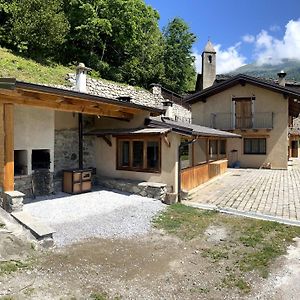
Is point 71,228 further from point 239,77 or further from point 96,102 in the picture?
point 239,77

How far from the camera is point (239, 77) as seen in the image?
73.0 ft

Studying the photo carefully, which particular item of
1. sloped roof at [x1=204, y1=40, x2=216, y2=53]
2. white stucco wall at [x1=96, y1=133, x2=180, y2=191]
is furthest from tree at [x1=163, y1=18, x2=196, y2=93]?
white stucco wall at [x1=96, y1=133, x2=180, y2=191]

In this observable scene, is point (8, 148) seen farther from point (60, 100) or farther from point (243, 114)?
point (243, 114)

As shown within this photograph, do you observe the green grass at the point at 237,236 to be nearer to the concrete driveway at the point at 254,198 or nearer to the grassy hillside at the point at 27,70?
the concrete driveway at the point at 254,198

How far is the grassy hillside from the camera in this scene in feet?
50.3

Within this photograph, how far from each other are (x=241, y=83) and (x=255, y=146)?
4967 millimetres

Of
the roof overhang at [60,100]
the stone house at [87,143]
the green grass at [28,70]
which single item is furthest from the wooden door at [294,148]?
the roof overhang at [60,100]

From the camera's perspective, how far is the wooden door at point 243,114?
2262cm

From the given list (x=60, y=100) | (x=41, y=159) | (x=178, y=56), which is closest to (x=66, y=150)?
(x=41, y=159)

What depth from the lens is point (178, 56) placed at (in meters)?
33.0

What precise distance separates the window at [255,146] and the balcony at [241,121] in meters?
1.09

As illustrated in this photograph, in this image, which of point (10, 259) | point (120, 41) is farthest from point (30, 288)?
point (120, 41)

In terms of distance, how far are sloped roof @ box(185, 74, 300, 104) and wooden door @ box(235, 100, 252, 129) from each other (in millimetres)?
1517

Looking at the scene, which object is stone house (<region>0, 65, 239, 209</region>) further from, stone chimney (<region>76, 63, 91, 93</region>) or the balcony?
the balcony
